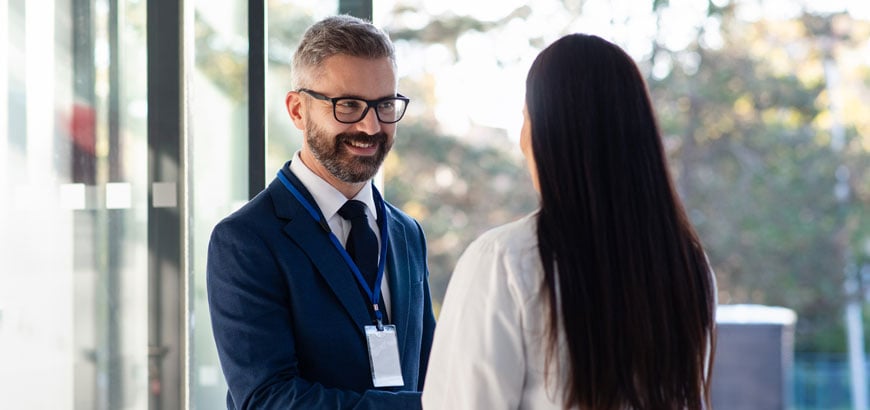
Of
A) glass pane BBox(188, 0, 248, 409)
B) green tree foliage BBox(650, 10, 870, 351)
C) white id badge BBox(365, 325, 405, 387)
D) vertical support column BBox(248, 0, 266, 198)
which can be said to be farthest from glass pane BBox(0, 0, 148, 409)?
green tree foliage BBox(650, 10, 870, 351)

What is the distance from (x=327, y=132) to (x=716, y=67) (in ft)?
40.6

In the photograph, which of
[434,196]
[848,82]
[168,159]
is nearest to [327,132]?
[168,159]

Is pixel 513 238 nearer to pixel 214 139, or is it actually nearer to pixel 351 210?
pixel 351 210

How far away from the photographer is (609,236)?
1533mm

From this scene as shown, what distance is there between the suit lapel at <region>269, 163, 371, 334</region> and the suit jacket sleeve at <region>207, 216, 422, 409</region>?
67 millimetres

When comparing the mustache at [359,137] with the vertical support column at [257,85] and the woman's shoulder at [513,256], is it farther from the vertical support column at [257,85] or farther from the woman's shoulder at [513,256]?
the vertical support column at [257,85]

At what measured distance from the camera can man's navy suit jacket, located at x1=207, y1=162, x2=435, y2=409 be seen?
188 centimetres

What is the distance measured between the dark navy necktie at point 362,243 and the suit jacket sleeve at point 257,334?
0.61 ft

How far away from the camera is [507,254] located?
154 centimetres

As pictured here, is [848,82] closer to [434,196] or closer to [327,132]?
[434,196]

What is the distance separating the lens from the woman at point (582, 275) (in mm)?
1521

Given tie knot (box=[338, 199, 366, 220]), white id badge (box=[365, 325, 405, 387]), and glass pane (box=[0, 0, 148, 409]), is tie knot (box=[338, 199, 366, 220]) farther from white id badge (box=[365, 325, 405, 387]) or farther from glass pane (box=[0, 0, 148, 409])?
glass pane (box=[0, 0, 148, 409])

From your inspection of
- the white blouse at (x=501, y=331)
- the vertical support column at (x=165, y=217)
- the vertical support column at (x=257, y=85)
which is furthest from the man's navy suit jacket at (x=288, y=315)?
the vertical support column at (x=165, y=217)

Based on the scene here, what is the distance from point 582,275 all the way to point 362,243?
27.4 inches
